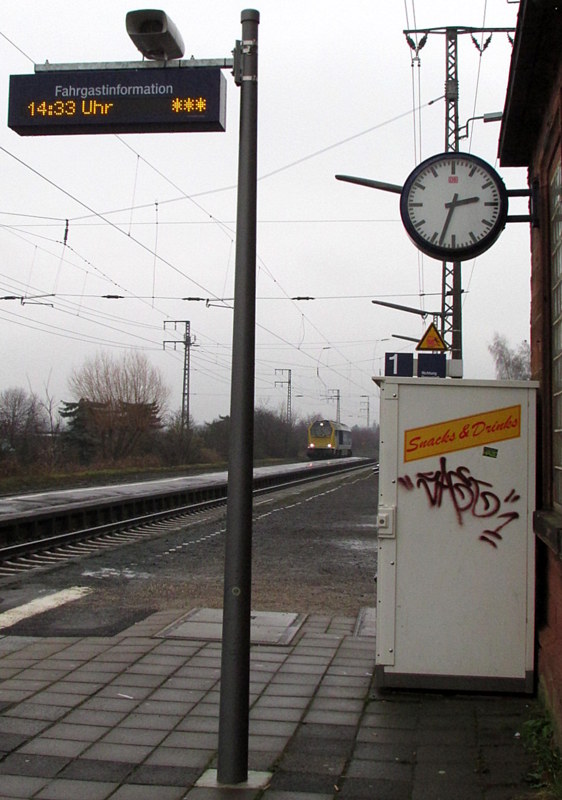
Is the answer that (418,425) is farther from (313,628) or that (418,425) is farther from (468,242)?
(313,628)

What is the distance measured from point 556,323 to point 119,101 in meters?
2.76

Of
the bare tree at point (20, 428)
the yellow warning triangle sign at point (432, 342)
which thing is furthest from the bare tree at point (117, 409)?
the yellow warning triangle sign at point (432, 342)

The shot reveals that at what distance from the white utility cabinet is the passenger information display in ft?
6.97

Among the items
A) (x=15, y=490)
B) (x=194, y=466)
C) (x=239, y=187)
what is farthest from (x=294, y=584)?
(x=194, y=466)

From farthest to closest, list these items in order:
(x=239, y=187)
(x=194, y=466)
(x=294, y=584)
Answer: (x=194, y=466) < (x=294, y=584) < (x=239, y=187)

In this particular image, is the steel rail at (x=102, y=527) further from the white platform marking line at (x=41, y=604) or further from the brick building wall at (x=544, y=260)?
the brick building wall at (x=544, y=260)

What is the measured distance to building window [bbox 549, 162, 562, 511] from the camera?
5332 millimetres

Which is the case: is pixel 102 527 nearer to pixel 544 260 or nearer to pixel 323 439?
pixel 544 260

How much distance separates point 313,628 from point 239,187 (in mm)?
4699

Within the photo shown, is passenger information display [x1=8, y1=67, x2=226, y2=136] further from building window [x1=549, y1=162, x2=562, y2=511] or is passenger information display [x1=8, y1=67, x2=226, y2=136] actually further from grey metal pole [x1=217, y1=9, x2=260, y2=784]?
building window [x1=549, y1=162, x2=562, y2=511]

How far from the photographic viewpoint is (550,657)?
17.0ft

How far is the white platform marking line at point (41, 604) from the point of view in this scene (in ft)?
28.3

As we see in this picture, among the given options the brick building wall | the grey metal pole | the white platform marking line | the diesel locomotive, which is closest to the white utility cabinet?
the brick building wall

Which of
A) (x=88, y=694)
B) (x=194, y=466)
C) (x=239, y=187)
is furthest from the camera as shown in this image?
(x=194, y=466)
